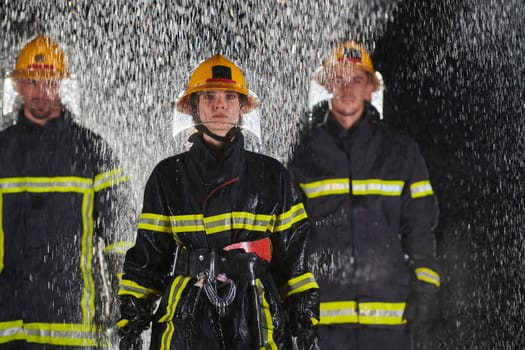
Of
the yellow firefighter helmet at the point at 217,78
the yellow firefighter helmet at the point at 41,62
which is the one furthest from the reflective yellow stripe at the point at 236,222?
the yellow firefighter helmet at the point at 41,62

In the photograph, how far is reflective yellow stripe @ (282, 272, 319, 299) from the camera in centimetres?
422

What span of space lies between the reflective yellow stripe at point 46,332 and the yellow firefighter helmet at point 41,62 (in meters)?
1.59

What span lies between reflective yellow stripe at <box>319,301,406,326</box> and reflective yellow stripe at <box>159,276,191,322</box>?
1.72m

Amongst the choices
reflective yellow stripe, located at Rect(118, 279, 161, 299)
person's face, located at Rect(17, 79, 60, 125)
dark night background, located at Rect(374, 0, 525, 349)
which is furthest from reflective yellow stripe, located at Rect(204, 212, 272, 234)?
dark night background, located at Rect(374, 0, 525, 349)

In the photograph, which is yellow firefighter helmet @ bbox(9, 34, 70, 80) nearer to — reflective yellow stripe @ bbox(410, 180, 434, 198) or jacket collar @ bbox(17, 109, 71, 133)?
jacket collar @ bbox(17, 109, 71, 133)

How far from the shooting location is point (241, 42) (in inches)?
335

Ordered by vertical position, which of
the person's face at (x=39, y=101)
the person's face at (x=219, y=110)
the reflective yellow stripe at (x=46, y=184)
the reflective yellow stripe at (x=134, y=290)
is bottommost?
the reflective yellow stripe at (x=134, y=290)

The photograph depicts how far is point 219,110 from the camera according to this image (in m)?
4.50

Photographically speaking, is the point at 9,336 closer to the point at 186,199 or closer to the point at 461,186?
the point at 186,199

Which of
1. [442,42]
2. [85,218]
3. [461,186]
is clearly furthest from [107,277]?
[442,42]

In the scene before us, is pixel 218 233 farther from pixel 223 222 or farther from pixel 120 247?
pixel 120 247

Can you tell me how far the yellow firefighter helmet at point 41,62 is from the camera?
5.90m

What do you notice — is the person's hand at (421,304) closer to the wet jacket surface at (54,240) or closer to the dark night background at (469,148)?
the dark night background at (469,148)

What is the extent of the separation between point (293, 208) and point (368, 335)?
1609 mm
